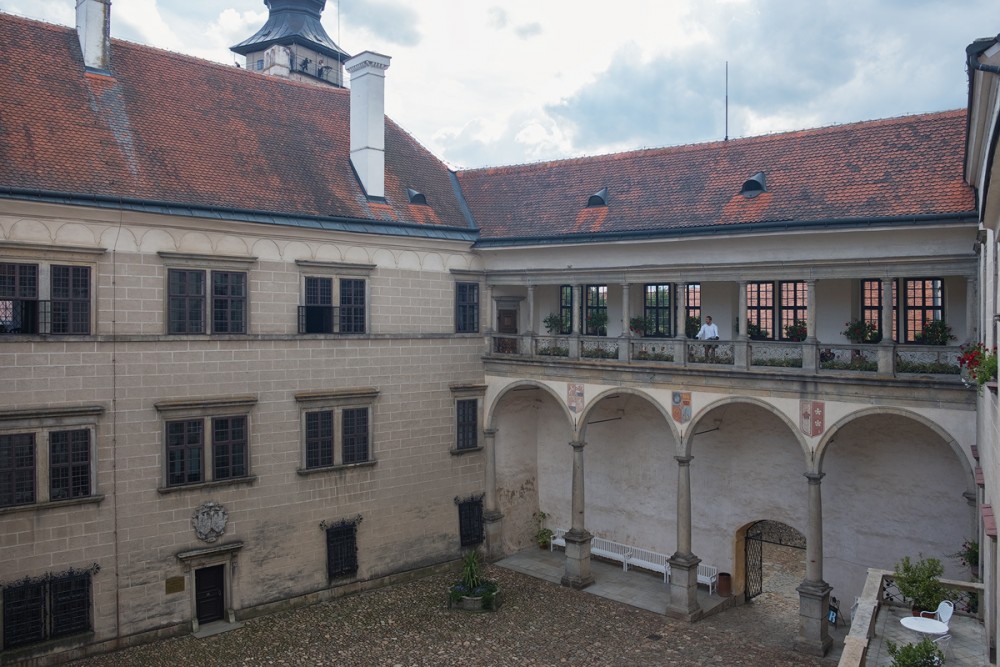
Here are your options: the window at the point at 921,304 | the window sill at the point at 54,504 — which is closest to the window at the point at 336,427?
the window sill at the point at 54,504

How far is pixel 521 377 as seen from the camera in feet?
81.0

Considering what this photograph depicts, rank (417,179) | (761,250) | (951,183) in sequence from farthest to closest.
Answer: (417,179) → (761,250) → (951,183)

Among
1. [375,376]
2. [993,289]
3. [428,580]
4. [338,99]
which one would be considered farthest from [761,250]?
[338,99]

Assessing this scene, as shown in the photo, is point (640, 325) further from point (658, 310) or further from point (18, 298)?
point (18, 298)

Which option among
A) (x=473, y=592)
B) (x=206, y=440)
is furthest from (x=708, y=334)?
(x=206, y=440)

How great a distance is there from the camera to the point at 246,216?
2053 cm

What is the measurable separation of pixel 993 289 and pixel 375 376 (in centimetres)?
1522

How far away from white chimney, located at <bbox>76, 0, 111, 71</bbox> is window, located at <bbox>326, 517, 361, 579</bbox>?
527 inches

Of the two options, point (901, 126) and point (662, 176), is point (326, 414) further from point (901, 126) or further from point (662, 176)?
point (901, 126)

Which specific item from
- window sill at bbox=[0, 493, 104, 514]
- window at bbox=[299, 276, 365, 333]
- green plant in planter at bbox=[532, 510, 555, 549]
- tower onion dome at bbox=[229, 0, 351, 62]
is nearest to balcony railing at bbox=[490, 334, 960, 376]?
window at bbox=[299, 276, 365, 333]

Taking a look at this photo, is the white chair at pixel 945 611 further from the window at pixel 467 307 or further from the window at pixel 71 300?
the window at pixel 71 300

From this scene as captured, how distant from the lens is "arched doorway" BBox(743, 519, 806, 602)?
2362 centimetres

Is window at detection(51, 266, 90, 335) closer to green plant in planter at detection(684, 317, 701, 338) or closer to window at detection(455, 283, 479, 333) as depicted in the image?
window at detection(455, 283, 479, 333)

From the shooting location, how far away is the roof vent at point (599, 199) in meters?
24.4
